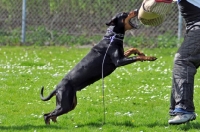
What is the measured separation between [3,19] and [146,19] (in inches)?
335

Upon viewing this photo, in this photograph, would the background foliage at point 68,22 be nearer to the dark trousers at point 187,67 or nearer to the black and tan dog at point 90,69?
the black and tan dog at point 90,69

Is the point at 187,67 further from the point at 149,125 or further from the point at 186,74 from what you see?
the point at 149,125

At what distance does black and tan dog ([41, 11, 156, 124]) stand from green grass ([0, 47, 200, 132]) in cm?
25

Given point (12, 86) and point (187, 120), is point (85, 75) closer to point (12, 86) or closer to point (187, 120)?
point (187, 120)

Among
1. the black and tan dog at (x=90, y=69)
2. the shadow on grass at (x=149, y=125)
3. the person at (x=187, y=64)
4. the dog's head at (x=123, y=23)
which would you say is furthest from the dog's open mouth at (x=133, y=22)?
the shadow on grass at (x=149, y=125)

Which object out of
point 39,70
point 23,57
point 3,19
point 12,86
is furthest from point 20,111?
point 3,19

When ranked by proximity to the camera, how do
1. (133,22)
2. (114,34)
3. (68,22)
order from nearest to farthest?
1. (114,34)
2. (133,22)
3. (68,22)

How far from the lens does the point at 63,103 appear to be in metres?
5.71

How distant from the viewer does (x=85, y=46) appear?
42.6ft

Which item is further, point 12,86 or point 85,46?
point 85,46

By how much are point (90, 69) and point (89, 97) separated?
5.24ft

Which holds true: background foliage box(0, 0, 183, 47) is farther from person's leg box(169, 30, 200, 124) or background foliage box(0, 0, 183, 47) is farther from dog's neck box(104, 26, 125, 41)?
person's leg box(169, 30, 200, 124)

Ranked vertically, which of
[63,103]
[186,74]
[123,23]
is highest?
[123,23]

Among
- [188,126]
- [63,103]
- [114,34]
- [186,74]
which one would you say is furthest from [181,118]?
[114,34]
